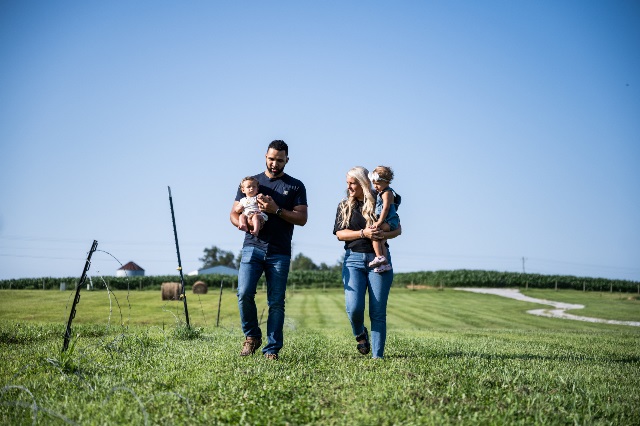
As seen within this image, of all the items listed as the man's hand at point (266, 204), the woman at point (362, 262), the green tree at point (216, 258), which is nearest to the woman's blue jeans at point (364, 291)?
the woman at point (362, 262)

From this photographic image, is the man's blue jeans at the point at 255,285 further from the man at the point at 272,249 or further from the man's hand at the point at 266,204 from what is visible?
the man's hand at the point at 266,204

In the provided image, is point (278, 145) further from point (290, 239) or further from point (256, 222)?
point (290, 239)

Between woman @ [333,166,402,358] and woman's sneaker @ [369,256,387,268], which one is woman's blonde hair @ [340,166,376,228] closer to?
woman @ [333,166,402,358]

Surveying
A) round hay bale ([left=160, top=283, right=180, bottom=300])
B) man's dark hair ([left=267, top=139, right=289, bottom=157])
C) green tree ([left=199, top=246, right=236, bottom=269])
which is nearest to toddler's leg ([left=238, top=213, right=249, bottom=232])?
man's dark hair ([left=267, top=139, right=289, bottom=157])

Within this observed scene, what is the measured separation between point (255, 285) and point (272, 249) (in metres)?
0.49

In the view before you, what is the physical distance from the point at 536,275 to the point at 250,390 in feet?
260

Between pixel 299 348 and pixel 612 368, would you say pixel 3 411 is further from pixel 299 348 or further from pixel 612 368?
pixel 612 368

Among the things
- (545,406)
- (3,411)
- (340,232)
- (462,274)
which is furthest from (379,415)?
(462,274)

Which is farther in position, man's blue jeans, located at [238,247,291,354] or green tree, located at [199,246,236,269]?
green tree, located at [199,246,236,269]

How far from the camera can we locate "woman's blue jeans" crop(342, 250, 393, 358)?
655 centimetres

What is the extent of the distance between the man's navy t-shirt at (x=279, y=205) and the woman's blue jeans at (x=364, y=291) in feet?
2.78

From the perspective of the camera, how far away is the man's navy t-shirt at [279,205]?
6625 millimetres

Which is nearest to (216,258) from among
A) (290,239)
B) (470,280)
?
(470,280)

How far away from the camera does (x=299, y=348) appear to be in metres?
7.42
